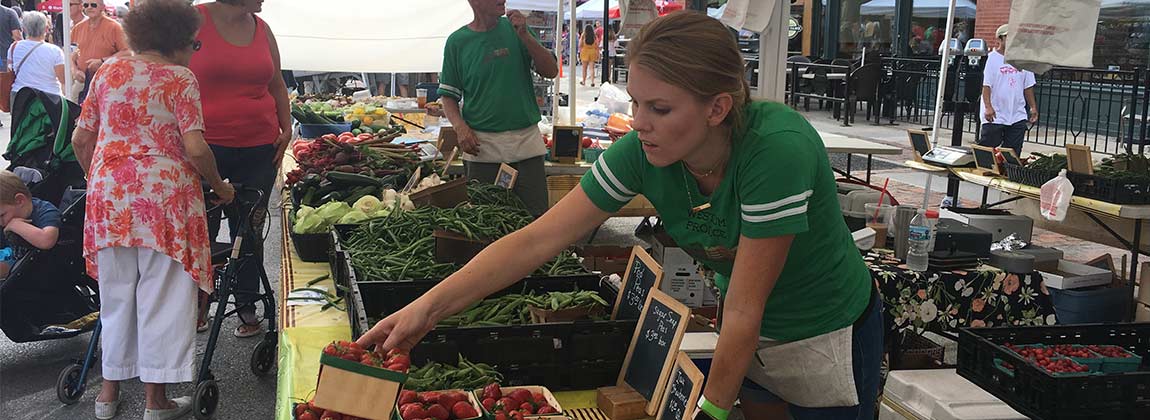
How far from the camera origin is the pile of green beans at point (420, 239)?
3539mm

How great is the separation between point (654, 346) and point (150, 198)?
262 cm

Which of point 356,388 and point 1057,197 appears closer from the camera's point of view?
point 356,388

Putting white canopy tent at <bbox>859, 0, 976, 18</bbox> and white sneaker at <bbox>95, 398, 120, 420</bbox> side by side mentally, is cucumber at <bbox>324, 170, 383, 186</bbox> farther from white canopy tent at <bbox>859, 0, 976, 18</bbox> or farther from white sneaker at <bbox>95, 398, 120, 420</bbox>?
white canopy tent at <bbox>859, 0, 976, 18</bbox>

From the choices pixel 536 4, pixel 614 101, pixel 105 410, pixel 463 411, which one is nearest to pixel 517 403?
pixel 463 411

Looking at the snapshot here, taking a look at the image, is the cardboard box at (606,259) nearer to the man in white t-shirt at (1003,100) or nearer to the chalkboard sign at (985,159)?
the chalkboard sign at (985,159)

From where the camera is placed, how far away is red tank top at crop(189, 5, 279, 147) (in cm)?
493

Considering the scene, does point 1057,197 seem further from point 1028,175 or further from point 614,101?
point 614,101

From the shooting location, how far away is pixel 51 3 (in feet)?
66.4

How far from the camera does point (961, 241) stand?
4512 mm

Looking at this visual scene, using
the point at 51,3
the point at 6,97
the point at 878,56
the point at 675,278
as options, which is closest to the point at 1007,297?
the point at 675,278

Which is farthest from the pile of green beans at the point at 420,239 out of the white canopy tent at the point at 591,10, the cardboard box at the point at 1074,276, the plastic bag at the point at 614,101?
the white canopy tent at the point at 591,10

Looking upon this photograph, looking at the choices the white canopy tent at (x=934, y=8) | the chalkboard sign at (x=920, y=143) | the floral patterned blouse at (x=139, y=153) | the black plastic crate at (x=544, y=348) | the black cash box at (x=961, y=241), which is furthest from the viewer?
the white canopy tent at (x=934, y=8)

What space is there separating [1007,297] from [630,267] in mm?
2415

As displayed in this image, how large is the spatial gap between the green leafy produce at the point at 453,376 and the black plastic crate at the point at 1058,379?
195 cm
